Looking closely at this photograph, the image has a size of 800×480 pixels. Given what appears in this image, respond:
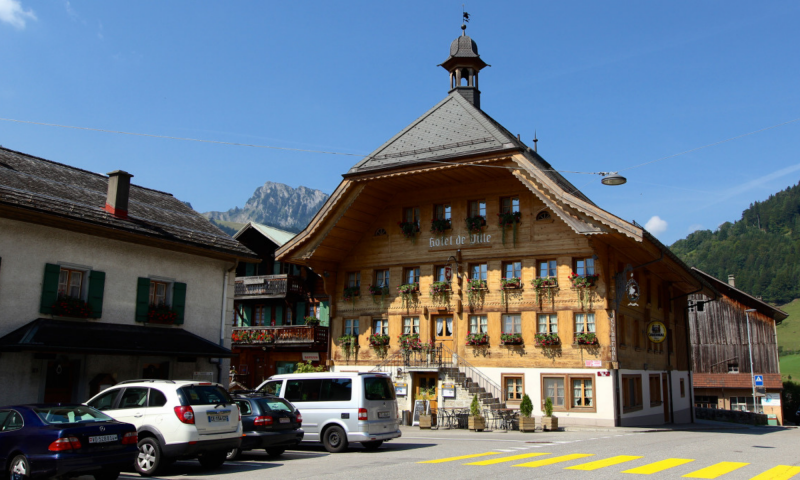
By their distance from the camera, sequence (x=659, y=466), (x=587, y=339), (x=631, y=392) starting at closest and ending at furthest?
(x=659, y=466) → (x=587, y=339) → (x=631, y=392)

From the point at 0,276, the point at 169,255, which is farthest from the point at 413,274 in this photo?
the point at 0,276

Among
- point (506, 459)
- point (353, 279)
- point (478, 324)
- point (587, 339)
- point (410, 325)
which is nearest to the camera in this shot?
point (506, 459)

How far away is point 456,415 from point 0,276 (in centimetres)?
1567

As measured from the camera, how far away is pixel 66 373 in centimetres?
1952

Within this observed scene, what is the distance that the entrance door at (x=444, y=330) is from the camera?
3041 cm

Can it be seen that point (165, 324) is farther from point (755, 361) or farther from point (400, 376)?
point (755, 361)

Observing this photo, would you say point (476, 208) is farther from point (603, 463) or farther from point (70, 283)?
point (603, 463)

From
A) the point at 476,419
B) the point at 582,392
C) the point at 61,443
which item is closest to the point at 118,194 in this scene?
the point at 61,443

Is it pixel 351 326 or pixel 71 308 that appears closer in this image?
pixel 71 308

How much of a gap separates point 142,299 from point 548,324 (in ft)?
51.0

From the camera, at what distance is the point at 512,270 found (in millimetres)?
29562

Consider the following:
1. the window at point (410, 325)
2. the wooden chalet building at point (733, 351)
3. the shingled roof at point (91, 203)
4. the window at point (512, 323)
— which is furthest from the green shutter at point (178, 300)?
the wooden chalet building at point (733, 351)

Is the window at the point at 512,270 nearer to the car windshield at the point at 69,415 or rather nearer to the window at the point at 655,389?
the window at the point at 655,389

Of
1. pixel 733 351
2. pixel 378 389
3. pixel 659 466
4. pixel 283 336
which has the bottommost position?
pixel 659 466
